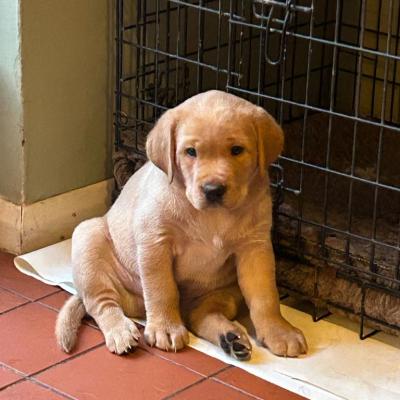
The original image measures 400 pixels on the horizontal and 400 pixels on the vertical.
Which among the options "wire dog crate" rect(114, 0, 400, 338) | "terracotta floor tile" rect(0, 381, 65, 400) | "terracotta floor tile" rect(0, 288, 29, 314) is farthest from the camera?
"terracotta floor tile" rect(0, 288, 29, 314)

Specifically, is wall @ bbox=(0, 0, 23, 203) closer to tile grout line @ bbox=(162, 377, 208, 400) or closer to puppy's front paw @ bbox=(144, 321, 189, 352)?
puppy's front paw @ bbox=(144, 321, 189, 352)

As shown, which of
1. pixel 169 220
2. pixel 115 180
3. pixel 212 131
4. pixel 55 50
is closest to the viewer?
pixel 212 131

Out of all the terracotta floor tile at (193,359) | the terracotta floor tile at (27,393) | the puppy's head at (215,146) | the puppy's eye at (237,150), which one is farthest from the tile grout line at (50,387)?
the puppy's eye at (237,150)

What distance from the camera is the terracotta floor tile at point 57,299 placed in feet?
8.46

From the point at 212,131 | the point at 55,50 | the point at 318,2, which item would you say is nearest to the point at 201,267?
the point at 212,131

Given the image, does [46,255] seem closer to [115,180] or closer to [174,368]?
[115,180]

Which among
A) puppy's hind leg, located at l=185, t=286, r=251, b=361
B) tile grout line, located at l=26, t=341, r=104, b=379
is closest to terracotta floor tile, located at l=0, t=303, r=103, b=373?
tile grout line, located at l=26, t=341, r=104, b=379

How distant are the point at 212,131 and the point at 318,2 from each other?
3.81 feet

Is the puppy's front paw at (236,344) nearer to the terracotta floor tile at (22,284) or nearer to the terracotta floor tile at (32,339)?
the terracotta floor tile at (32,339)

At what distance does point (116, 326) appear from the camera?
2387mm

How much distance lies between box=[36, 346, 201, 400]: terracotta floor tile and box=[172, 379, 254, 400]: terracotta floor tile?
24mm

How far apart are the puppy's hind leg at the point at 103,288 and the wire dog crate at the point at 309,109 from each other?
365 millimetres

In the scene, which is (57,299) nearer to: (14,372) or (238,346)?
(14,372)

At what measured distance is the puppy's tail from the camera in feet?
7.78
